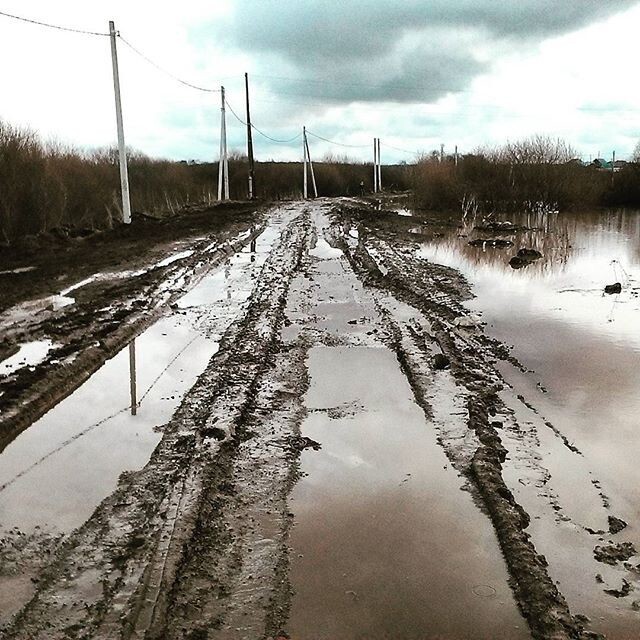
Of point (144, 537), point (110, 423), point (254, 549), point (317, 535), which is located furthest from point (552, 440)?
point (110, 423)

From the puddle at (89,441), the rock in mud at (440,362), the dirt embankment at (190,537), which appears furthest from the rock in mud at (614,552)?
the rock in mud at (440,362)

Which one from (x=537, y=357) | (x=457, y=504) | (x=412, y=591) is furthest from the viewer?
(x=537, y=357)

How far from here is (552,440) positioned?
17.0ft

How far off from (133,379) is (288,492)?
9.59 ft

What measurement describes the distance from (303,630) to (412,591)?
25.1 inches

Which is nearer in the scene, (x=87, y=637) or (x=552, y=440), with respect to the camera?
(x=87, y=637)

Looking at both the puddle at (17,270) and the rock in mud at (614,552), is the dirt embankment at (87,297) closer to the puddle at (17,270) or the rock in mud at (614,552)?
the puddle at (17,270)

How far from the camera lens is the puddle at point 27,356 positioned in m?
A: 6.80

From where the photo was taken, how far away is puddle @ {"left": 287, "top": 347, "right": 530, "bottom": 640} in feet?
10.3

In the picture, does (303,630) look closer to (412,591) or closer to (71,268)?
(412,591)

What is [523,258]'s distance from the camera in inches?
608

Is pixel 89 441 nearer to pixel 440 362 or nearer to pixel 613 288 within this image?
pixel 440 362

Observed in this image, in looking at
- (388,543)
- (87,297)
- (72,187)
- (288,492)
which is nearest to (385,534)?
(388,543)

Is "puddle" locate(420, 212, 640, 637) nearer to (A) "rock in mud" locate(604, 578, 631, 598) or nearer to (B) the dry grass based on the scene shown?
(A) "rock in mud" locate(604, 578, 631, 598)
